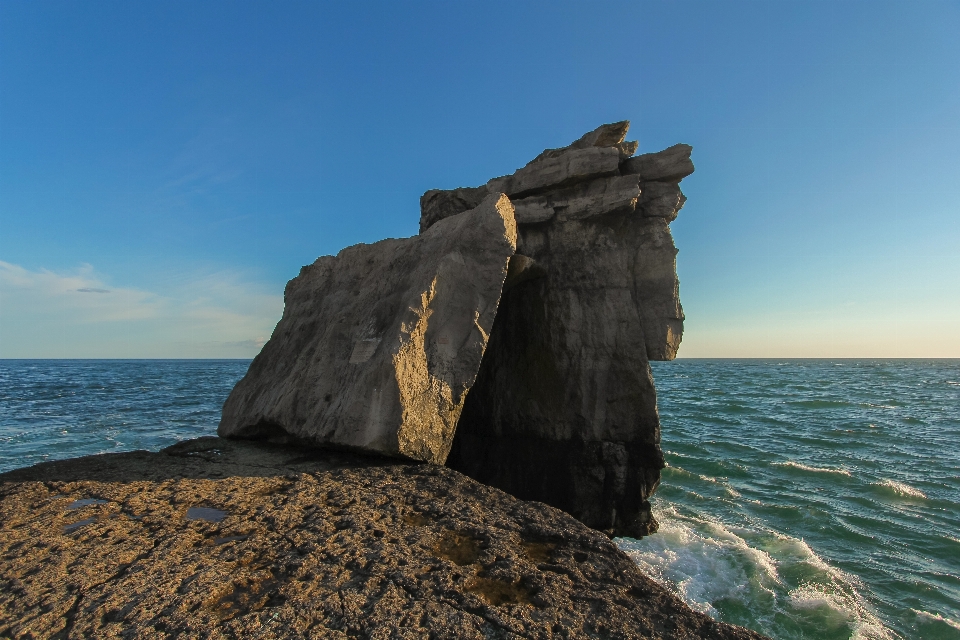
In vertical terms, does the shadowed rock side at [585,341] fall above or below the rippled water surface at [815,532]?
above

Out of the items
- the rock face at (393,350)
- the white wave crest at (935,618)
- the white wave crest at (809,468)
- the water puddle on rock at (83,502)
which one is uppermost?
the rock face at (393,350)

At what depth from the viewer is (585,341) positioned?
9109 millimetres

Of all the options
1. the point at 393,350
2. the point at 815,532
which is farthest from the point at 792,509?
the point at 393,350

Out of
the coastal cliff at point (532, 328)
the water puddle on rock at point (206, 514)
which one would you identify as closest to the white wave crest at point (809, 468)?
the coastal cliff at point (532, 328)

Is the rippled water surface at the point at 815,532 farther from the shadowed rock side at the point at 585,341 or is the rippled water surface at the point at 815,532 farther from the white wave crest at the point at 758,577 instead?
the shadowed rock side at the point at 585,341

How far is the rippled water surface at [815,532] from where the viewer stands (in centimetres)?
731

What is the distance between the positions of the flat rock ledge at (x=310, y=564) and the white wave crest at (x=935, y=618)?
252 inches

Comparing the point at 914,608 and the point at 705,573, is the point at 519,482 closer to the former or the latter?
the point at 705,573

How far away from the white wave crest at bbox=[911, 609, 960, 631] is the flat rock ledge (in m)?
6.41

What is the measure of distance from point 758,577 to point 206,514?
8.15 m

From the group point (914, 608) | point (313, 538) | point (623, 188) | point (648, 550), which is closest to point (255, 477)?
point (313, 538)

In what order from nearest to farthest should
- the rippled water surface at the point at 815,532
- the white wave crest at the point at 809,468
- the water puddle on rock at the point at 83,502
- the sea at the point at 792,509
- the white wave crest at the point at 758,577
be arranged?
the water puddle on rock at the point at 83,502 → the white wave crest at the point at 758,577 → the rippled water surface at the point at 815,532 → the sea at the point at 792,509 → the white wave crest at the point at 809,468

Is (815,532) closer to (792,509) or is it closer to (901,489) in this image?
(792,509)

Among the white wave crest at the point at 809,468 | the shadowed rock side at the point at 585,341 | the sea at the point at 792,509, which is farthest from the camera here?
the white wave crest at the point at 809,468
